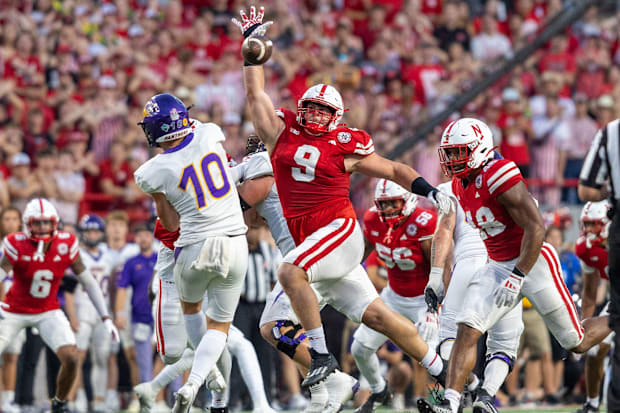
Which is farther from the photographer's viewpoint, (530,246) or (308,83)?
(308,83)

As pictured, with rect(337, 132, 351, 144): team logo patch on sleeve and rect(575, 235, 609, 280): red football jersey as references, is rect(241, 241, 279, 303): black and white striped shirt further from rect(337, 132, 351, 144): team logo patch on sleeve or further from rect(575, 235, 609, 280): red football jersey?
rect(337, 132, 351, 144): team logo patch on sleeve

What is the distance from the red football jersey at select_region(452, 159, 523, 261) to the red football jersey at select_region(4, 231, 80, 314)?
163 inches

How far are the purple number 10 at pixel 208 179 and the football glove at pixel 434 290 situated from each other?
63.9 inches

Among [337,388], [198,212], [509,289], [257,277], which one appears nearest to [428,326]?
[337,388]

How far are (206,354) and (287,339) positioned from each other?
80 cm

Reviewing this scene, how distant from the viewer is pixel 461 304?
760 centimetres

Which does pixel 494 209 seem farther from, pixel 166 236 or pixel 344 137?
pixel 166 236

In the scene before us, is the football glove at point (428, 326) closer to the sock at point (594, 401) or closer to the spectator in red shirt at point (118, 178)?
the sock at point (594, 401)

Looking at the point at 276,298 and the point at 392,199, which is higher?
the point at 392,199

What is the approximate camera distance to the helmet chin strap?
9141mm

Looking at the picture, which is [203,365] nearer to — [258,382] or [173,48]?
[258,382]

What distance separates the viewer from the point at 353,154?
6648 millimetres

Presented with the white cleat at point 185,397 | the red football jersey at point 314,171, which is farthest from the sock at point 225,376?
the red football jersey at point 314,171

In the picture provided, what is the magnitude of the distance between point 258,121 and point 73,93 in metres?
6.81
